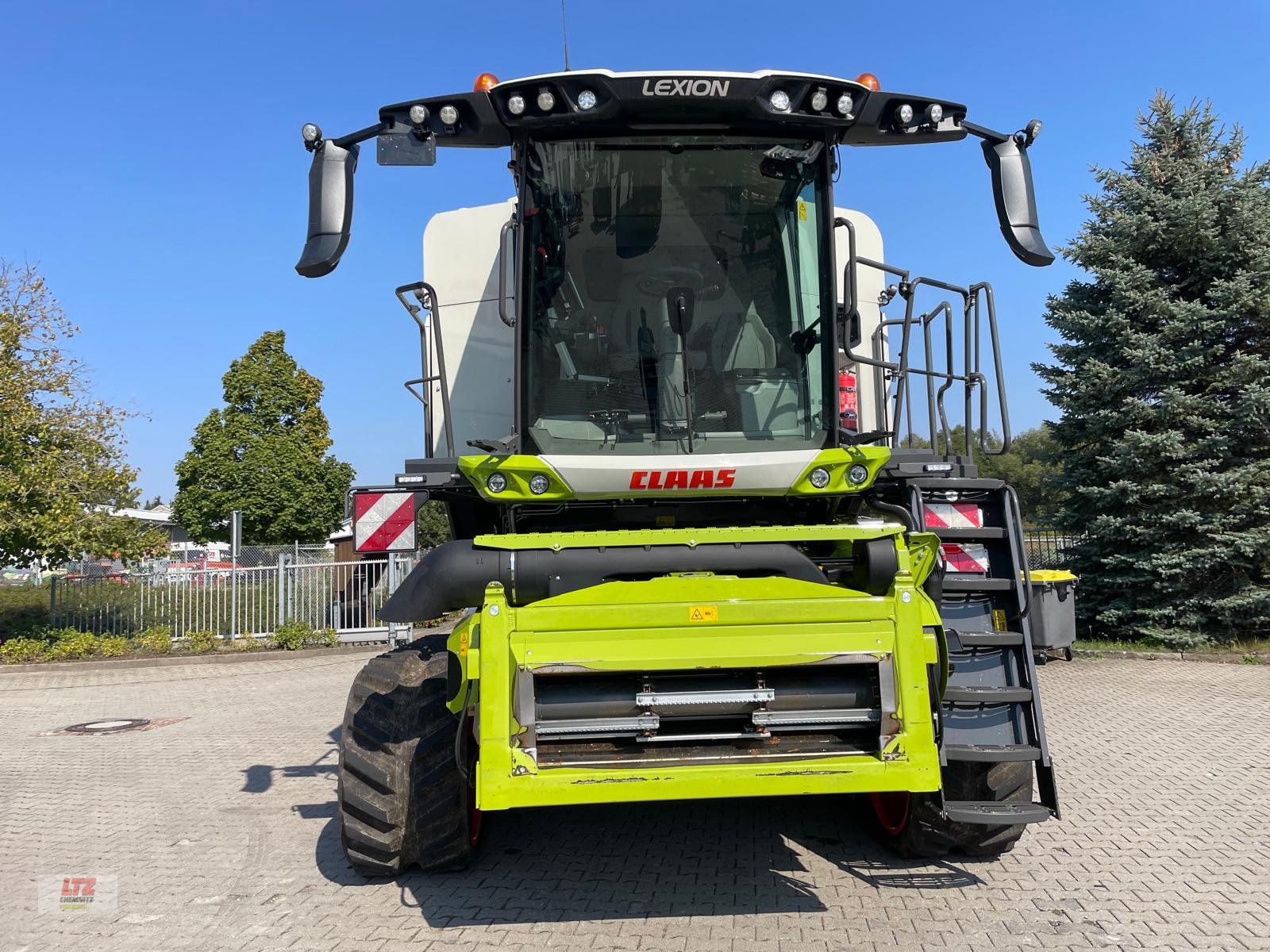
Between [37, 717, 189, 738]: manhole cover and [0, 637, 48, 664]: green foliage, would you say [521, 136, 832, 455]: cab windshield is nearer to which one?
[37, 717, 189, 738]: manhole cover

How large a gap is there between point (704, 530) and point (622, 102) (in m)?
1.93

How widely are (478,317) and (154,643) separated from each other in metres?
11.7

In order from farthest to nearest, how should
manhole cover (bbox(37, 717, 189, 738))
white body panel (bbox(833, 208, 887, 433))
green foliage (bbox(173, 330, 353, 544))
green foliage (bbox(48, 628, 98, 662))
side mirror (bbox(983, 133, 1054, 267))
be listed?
green foliage (bbox(173, 330, 353, 544)) → green foliage (bbox(48, 628, 98, 662)) → manhole cover (bbox(37, 717, 189, 738)) → white body panel (bbox(833, 208, 887, 433)) → side mirror (bbox(983, 133, 1054, 267))

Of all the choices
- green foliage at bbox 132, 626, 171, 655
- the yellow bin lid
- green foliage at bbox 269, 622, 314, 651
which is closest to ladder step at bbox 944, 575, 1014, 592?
the yellow bin lid

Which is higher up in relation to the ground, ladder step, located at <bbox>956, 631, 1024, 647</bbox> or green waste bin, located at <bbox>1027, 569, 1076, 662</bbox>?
ladder step, located at <bbox>956, 631, 1024, 647</bbox>

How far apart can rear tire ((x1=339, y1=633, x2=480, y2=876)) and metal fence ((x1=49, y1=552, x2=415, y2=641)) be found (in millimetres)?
11317

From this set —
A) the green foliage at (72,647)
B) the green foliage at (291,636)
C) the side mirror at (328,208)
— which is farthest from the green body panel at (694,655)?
the green foliage at (72,647)

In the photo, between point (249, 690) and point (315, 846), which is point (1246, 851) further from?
point (249, 690)

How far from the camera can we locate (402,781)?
4055 mm

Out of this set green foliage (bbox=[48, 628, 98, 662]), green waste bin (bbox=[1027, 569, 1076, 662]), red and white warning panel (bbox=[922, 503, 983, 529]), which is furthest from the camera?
green foliage (bbox=[48, 628, 98, 662])

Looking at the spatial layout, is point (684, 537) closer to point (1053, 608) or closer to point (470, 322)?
point (470, 322)

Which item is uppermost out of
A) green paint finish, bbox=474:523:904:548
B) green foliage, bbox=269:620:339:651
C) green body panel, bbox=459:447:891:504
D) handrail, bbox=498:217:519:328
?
handrail, bbox=498:217:519:328

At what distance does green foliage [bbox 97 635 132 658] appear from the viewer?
14508 mm

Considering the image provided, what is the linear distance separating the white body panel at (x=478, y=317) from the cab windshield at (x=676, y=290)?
0.91 metres
